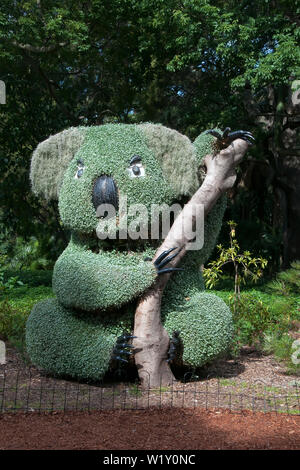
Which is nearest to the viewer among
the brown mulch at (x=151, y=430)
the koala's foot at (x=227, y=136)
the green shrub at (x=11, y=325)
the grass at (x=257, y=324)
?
the brown mulch at (x=151, y=430)

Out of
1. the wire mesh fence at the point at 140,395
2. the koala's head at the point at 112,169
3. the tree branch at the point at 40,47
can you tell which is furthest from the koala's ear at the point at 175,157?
the tree branch at the point at 40,47

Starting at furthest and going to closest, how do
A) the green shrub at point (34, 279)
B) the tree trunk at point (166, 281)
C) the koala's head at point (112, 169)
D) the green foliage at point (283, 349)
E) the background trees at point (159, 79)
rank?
the green shrub at point (34, 279) → the background trees at point (159, 79) → the green foliage at point (283, 349) → the koala's head at point (112, 169) → the tree trunk at point (166, 281)

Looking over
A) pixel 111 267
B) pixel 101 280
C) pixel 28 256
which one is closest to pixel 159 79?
pixel 28 256

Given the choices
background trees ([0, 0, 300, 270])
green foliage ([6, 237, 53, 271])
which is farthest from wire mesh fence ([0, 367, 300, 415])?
green foliage ([6, 237, 53, 271])

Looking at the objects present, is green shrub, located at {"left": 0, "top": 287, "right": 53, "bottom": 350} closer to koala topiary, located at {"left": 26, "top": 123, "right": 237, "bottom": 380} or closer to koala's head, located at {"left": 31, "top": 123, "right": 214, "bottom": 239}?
koala topiary, located at {"left": 26, "top": 123, "right": 237, "bottom": 380}

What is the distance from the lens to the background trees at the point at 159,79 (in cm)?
1078

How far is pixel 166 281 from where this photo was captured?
5168 millimetres

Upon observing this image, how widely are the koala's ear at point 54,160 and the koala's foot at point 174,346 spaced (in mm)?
1883

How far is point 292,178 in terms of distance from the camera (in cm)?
1433

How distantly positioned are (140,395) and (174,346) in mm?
581

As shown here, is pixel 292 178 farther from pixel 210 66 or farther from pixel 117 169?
pixel 117 169

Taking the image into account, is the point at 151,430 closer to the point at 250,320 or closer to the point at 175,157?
the point at 175,157

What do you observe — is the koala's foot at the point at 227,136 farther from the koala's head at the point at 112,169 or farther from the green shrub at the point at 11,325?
the green shrub at the point at 11,325

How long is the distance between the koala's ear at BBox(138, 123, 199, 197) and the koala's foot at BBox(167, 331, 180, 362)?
1368 mm
